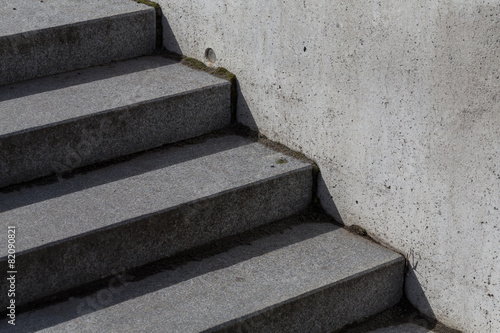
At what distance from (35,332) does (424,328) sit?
154 centimetres

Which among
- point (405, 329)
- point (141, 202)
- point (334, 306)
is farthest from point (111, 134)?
point (405, 329)

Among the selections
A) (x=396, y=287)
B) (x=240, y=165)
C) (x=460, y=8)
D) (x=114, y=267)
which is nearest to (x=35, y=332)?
(x=114, y=267)

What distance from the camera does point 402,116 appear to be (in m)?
2.83

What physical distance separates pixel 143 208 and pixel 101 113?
0.56 metres

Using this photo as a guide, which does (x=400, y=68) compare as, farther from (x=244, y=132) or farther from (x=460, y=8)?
(x=244, y=132)

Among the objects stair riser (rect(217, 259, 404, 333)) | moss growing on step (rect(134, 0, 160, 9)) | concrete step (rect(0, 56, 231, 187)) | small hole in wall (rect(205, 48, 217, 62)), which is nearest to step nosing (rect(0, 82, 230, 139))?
concrete step (rect(0, 56, 231, 187))

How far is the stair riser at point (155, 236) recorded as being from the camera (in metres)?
2.67

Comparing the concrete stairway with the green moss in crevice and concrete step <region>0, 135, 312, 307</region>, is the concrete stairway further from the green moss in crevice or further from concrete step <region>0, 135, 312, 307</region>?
the green moss in crevice

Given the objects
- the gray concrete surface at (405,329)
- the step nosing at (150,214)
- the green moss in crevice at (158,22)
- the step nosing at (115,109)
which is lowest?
the gray concrete surface at (405,329)

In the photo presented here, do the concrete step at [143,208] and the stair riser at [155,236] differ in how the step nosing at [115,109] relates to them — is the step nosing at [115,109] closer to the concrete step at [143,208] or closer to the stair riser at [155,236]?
the concrete step at [143,208]

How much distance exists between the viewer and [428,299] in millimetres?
2930

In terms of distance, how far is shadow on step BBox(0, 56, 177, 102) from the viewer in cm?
338

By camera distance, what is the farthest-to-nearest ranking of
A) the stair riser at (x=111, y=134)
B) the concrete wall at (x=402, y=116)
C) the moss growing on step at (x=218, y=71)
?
the moss growing on step at (x=218, y=71), the stair riser at (x=111, y=134), the concrete wall at (x=402, y=116)

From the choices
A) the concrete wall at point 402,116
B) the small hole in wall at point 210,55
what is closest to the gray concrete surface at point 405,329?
the concrete wall at point 402,116
